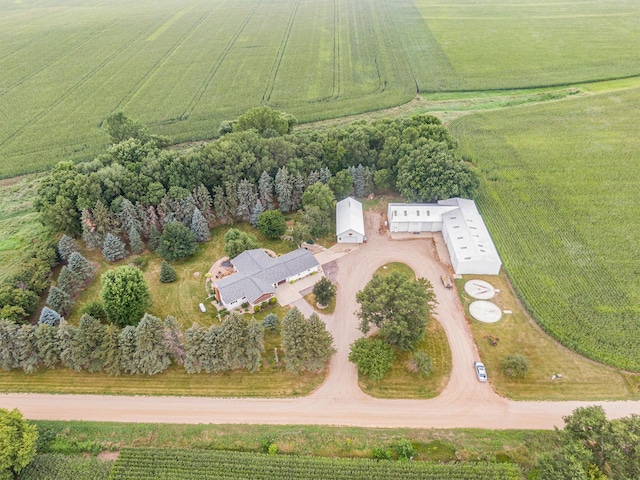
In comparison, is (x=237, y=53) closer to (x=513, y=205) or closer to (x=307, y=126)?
(x=307, y=126)

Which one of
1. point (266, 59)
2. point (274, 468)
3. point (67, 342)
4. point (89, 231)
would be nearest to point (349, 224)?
point (274, 468)

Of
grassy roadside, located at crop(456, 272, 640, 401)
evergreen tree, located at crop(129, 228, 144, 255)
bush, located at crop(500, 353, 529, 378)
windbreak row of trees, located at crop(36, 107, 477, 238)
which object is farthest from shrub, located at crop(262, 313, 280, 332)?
bush, located at crop(500, 353, 529, 378)

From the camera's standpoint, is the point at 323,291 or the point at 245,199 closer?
the point at 323,291

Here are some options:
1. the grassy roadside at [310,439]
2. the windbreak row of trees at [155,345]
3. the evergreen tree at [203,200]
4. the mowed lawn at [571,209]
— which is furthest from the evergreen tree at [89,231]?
the mowed lawn at [571,209]

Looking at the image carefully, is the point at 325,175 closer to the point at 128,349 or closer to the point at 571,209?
the point at 571,209

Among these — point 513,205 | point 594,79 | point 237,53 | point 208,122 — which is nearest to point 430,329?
point 513,205

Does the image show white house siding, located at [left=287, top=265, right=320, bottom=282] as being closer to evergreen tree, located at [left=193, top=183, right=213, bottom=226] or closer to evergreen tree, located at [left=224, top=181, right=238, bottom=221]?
evergreen tree, located at [left=224, top=181, right=238, bottom=221]
